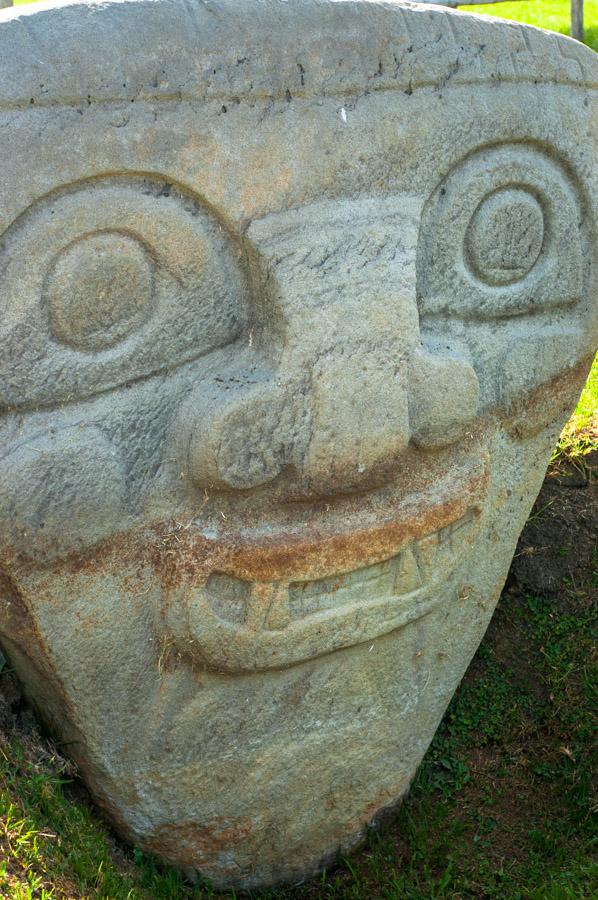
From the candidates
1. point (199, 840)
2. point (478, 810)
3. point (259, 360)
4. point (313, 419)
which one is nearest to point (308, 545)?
point (313, 419)

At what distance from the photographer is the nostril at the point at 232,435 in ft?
5.89

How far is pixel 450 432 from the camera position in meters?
2.03

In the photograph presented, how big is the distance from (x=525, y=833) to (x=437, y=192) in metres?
1.50

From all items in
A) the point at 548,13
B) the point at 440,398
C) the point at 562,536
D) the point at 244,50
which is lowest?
the point at 562,536

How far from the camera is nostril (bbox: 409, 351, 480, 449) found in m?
1.94

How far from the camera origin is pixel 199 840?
217 cm

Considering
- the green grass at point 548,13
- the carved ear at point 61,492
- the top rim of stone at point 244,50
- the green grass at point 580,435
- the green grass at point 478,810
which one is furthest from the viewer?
the green grass at point 548,13

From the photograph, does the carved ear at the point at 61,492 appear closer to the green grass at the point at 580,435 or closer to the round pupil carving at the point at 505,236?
the round pupil carving at the point at 505,236

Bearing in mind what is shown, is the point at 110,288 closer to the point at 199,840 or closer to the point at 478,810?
the point at 199,840

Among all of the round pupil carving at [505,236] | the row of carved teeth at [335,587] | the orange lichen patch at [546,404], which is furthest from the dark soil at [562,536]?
the round pupil carving at [505,236]

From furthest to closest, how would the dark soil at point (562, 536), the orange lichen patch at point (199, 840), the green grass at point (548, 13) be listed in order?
the green grass at point (548, 13) → the dark soil at point (562, 536) → the orange lichen patch at point (199, 840)

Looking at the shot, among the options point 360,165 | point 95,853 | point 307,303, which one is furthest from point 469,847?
point 360,165

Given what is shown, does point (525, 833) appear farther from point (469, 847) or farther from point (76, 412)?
point (76, 412)

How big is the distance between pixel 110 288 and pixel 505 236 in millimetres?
787
